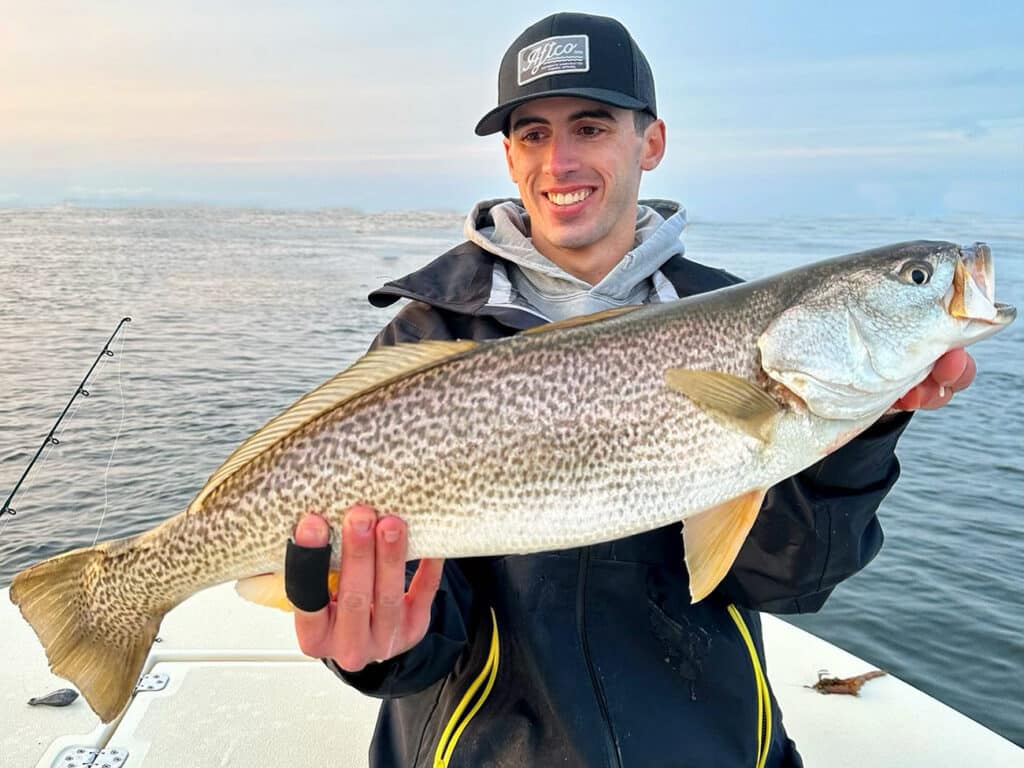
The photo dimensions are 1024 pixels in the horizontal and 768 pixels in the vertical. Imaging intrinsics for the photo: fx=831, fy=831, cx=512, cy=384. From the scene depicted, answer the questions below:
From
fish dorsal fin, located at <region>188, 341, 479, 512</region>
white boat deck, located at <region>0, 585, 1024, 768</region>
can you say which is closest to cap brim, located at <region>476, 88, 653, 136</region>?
fish dorsal fin, located at <region>188, 341, 479, 512</region>

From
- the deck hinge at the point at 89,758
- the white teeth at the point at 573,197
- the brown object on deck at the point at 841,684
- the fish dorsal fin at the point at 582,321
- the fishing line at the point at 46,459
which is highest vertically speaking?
the white teeth at the point at 573,197

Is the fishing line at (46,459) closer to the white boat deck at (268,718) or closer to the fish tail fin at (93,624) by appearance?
the white boat deck at (268,718)

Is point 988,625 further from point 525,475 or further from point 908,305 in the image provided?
point 525,475

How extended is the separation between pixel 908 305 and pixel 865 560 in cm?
82

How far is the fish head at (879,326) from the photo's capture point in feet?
7.90

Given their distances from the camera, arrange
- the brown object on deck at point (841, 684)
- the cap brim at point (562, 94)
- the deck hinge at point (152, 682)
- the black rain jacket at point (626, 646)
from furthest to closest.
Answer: the brown object on deck at point (841, 684), the deck hinge at point (152, 682), the cap brim at point (562, 94), the black rain jacket at point (626, 646)

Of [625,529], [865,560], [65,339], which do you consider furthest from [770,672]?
[65,339]

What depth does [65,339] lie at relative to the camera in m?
17.0

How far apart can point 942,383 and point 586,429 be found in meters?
1.09

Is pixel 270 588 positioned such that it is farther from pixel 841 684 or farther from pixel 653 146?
pixel 841 684

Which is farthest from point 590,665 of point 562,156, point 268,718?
point 268,718

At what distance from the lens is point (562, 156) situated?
3.27 metres

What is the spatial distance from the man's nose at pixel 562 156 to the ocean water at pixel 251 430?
5.08m

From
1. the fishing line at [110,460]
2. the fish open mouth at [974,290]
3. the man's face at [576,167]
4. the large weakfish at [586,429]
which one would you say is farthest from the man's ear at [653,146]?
the fishing line at [110,460]
